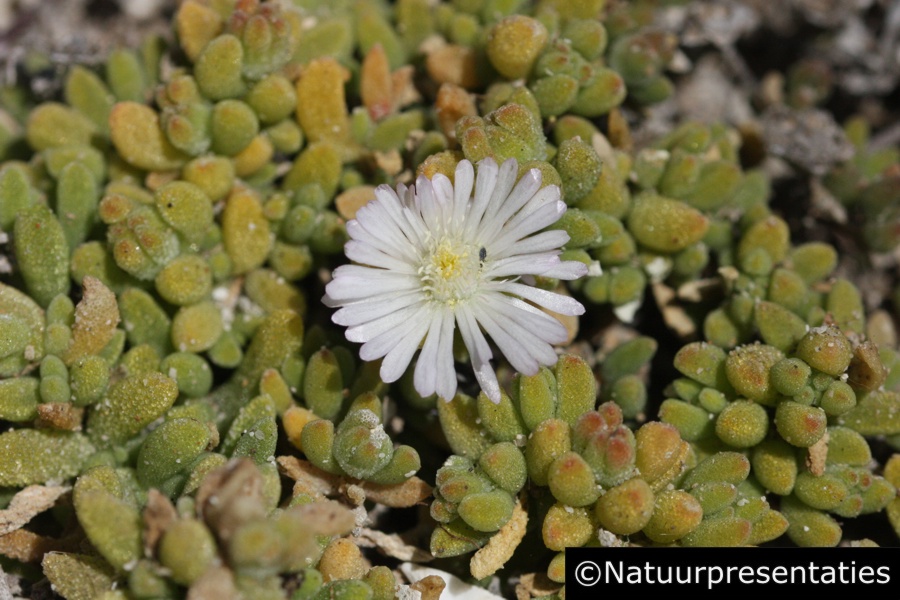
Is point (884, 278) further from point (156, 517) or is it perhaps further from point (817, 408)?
point (156, 517)

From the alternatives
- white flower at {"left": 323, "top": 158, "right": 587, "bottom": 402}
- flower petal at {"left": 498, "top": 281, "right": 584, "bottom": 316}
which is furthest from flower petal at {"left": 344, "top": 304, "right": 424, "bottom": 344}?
flower petal at {"left": 498, "top": 281, "right": 584, "bottom": 316}

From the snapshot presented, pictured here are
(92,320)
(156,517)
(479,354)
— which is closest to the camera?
(156,517)

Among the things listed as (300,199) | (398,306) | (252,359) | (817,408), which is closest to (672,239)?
(817,408)

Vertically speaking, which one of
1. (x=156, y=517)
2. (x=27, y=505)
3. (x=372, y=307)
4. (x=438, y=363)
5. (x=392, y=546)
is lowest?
(x=392, y=546)

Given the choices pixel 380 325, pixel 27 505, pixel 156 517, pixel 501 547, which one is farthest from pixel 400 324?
pixel 27 505

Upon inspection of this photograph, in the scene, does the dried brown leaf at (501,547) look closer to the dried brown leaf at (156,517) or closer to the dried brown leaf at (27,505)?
the dried brown leaf at (156,517)

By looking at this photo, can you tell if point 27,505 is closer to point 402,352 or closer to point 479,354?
point 402,352

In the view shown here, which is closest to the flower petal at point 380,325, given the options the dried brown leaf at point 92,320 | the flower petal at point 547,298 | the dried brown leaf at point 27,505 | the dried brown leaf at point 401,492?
the flower petal at point 547,298

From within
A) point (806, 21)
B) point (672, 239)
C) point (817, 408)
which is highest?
point (806, 21)
